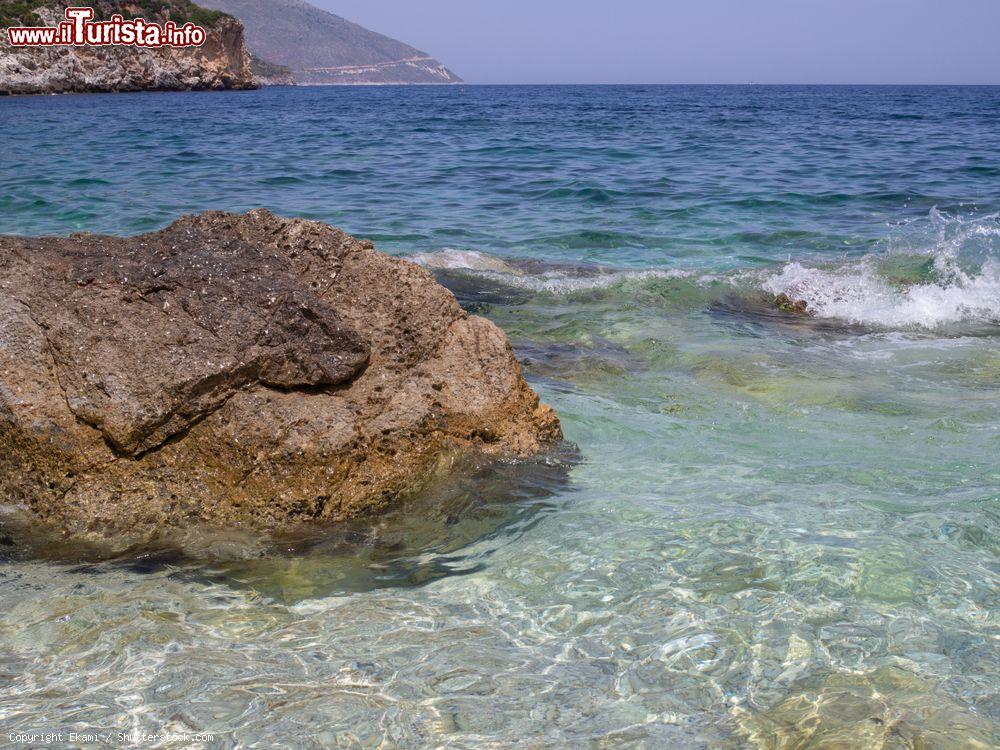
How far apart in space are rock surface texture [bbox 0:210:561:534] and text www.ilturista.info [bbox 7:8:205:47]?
5608 centimetres

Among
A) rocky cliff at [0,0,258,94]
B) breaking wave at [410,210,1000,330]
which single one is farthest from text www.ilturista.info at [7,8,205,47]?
breaking wave at [410,210,1000,330]

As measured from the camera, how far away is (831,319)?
6.78m

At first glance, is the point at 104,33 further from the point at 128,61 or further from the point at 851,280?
the point at 851,280

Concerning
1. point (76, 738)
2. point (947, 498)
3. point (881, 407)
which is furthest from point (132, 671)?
point (881, 407)

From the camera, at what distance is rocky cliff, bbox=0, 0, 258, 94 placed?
165ft

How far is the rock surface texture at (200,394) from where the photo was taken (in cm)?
288

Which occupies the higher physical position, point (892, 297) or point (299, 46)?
point (299, 46)

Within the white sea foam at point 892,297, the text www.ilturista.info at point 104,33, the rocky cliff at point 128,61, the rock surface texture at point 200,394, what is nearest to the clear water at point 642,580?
the white sea foam at point 892,297

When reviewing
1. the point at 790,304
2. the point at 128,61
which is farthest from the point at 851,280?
the point at 128,61

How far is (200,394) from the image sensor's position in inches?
115

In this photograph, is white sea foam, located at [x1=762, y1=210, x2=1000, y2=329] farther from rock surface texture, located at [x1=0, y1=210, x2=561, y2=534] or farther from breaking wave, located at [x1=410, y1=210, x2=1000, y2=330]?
rock surface texture, located at [x1=0, y1=210, x2=561, y2=534]

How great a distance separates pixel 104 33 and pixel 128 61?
7.23ft

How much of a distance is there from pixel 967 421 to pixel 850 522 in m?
1.57

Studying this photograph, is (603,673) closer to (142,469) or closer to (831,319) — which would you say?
(142,469)
